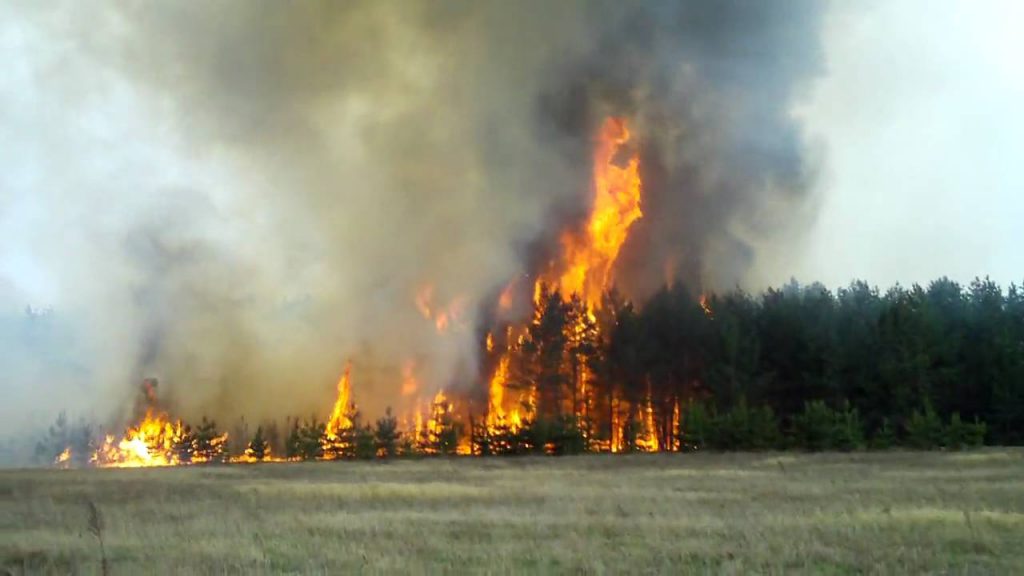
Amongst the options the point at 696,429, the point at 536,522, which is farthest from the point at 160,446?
the point at 536,522

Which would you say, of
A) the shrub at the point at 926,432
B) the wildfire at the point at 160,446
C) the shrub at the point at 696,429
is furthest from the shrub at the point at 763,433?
the wildfire at the point at 160,446

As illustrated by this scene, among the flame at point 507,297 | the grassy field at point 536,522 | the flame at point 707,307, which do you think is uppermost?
the flame at point 507,297

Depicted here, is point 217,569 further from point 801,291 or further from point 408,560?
point 801,291

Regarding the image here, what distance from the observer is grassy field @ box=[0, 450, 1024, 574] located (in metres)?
14.5

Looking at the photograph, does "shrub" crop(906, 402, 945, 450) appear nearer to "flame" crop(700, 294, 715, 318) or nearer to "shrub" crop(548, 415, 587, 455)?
"flame" crop(700, 294, 715, 318)

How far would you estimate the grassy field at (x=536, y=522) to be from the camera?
1448cm

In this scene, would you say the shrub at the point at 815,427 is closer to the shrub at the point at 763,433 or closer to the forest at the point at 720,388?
the forest at the point at 720,388

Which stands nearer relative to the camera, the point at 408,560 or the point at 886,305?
the point at 408,560

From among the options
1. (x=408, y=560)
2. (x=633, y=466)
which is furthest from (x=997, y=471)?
(x=408, y=560)

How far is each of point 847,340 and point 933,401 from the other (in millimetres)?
6784

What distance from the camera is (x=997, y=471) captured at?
34594mm

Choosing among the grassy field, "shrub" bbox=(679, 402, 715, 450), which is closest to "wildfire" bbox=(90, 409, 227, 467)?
the grassy field

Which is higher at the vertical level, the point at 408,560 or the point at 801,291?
the point at 801,291

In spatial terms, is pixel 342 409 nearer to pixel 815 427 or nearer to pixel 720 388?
pixel 720 388
